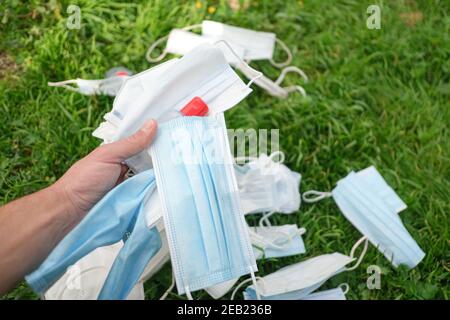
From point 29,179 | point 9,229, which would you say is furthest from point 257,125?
point 9,229

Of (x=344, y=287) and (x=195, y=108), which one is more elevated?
(x=195, y=108)

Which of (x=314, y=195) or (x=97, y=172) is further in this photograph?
(x=314, y=195)

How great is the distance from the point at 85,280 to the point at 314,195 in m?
1.05

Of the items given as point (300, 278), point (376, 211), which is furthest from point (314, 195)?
point (300, 278)

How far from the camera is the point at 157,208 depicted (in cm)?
160

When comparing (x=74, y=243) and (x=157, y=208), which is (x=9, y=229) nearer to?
(x=74, y=243)

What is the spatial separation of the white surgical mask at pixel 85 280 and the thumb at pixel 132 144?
36cm

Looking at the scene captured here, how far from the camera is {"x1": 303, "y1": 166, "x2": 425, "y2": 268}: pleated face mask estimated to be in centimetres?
216

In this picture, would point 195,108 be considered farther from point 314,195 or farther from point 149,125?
point 314,195

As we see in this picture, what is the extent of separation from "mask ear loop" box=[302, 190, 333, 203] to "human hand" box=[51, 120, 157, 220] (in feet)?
2.92

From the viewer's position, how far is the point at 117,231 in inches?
63.2

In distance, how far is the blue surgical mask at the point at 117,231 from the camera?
1550mm

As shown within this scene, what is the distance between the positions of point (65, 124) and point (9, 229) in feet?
2.64

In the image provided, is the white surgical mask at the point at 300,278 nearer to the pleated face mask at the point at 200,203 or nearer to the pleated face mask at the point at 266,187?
the pleated face mask at the point at 266,187
